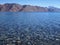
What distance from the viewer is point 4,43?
22.7 metres

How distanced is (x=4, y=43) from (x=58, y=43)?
8.53 metres

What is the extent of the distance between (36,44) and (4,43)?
4992 mm

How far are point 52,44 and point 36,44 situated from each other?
253cm

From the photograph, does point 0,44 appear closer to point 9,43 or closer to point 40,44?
point 9,43

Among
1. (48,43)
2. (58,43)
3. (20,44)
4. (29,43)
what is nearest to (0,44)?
(20,44)

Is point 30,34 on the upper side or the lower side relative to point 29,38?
upper

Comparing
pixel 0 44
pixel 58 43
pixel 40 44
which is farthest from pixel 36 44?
pixel 0 44

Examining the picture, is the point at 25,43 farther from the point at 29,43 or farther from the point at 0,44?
the point at 0,44

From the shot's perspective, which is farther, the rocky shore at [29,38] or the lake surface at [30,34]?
the lake surface at [30,34]

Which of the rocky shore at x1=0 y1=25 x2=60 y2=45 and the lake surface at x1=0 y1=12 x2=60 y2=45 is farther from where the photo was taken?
the lake surface at x1=0 y1=12 x2=60 y2=45

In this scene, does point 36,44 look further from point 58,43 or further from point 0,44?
point 0,44

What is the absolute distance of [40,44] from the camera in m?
22.3

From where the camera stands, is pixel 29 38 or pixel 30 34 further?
pixel 30 34

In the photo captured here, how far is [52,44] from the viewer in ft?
74.4
